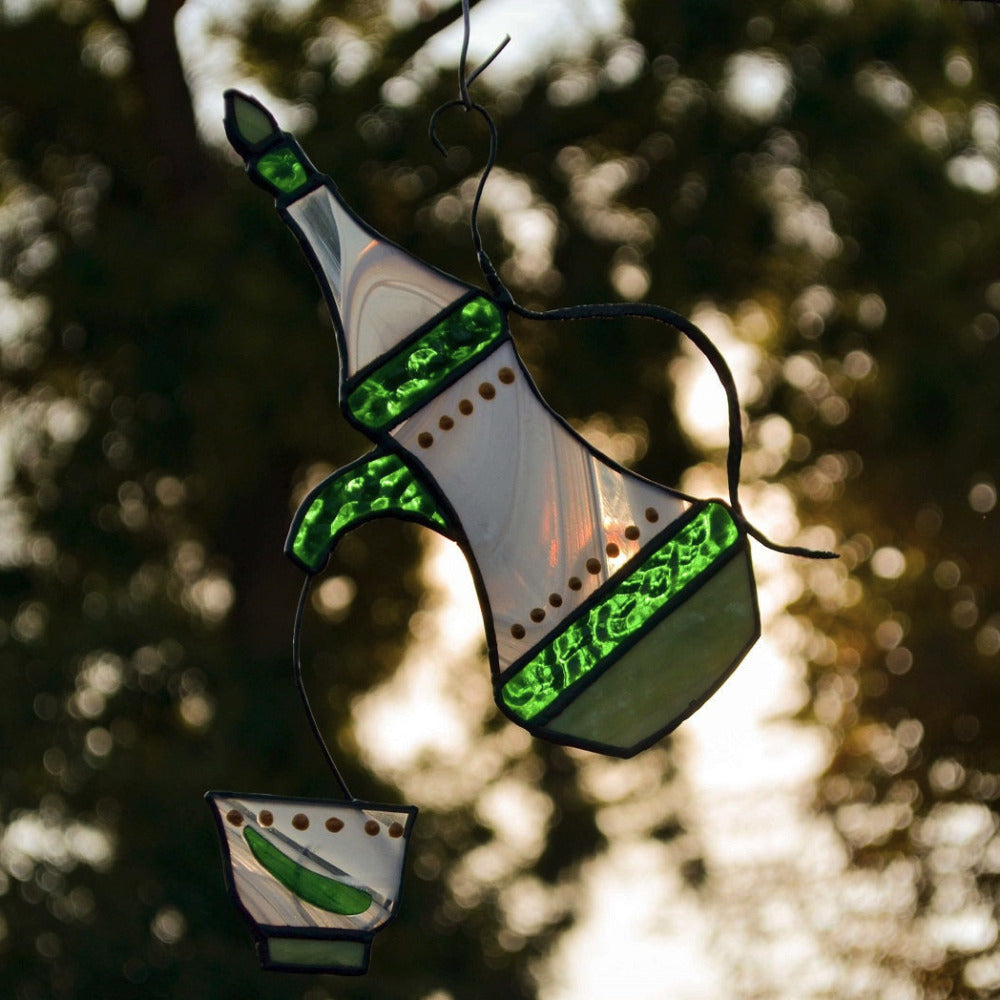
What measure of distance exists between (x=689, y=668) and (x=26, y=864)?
4.76m

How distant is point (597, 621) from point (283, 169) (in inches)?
20.0

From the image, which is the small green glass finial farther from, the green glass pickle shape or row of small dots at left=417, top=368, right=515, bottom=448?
the green glass pickle shape

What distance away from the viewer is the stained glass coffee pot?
158cm

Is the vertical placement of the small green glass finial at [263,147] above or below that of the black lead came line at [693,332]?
above

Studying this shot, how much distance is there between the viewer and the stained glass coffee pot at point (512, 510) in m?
1.58

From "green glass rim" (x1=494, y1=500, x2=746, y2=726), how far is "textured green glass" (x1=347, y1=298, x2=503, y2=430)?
0.80 ft

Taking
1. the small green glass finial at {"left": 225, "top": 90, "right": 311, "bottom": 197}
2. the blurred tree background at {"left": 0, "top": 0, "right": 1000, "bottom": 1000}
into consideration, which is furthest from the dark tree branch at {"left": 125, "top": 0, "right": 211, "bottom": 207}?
the small green glass finial at {"left": 225, "top": 90, "right": 311, "bottom": 197}

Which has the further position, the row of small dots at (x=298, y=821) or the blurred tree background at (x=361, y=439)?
the blurred tree background at (x=361, y=439)

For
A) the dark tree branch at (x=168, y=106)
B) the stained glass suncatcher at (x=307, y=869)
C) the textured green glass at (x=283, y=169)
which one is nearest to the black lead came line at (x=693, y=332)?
the textured green glass at (x=283, y=169)

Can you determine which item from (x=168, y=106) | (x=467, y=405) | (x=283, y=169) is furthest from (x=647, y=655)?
(x=168, y=106)

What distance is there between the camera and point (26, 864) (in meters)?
5.86

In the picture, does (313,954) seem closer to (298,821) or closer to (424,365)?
→ (298,821)

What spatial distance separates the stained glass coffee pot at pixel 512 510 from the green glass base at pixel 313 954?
0.28 m

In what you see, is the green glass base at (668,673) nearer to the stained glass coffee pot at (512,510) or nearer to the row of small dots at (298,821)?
the stained glass coffee pot at (512,510)
